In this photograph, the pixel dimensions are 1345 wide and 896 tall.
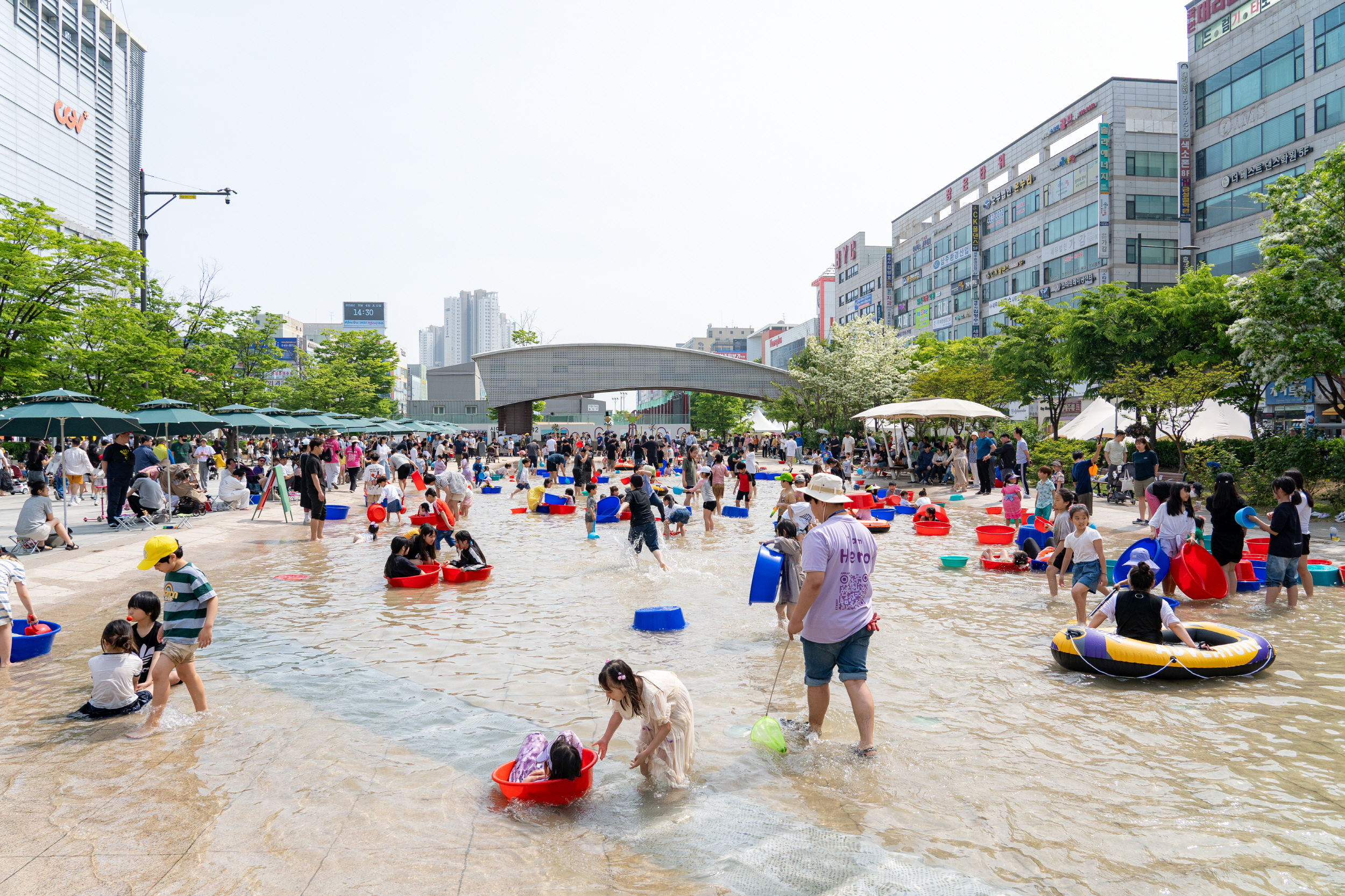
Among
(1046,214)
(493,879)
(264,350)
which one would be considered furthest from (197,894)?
(1046,214)

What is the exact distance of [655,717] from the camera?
16.8 feet

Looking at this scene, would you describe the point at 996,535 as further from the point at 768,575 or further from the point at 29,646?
the point at 29,646

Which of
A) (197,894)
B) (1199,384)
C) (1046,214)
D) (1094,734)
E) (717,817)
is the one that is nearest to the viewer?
(197,894)

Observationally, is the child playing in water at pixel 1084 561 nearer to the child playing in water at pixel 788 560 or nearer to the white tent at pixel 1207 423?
the child playing in water at pixel 788 560

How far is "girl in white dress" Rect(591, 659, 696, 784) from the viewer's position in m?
5.11

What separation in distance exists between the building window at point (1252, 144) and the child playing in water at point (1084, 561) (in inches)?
1426

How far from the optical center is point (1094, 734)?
6098 millimetres

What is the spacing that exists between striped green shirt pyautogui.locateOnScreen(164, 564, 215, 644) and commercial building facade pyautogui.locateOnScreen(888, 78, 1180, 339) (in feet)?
100.0

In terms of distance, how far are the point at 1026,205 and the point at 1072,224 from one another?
21.5ft

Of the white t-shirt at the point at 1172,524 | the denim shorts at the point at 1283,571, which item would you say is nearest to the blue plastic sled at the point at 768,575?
the white t-shirt at the point at 1172,524

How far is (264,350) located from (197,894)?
51068mm

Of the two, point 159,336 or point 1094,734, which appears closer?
point 1094,734

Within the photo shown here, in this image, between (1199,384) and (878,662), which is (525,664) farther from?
(1199,384)

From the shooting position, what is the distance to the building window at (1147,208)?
47156 millimetres
